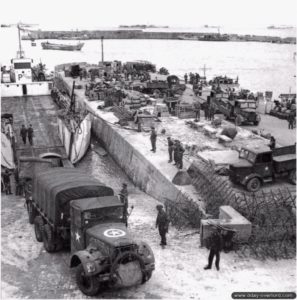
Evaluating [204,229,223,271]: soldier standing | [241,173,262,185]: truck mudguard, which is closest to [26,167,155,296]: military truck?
[204,229,223,271]: soldier standing

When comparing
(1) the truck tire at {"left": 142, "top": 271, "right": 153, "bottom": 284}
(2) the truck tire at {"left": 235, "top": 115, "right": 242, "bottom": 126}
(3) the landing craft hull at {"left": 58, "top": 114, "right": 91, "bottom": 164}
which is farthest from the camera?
(2) the truck tire at {"left": 235, "top": 115, "right": 242, "bottom": 126}

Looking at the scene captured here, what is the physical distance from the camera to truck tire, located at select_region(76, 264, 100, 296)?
9203mm

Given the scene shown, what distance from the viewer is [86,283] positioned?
9531mm

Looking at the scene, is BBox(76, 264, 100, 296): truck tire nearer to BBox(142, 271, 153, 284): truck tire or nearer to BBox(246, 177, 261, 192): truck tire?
BBox(142, 271, 153, 284): truck tire

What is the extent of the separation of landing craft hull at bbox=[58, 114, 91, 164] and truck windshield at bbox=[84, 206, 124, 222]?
44.2 ft

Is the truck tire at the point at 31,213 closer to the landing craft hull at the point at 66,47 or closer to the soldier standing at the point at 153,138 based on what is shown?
the soldier standing at the point at 153,138

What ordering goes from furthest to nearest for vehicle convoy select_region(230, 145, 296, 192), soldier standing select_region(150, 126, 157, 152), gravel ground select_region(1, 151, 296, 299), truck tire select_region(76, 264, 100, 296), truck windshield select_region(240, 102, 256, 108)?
truck windshield select_region(240, 102, 256, 108), soldier standing select_region(150, 126, 157, 152), vehicle convoy select_region(230, 145, 296, 192), gravel ground select_region(1, 151, 296, 299), truck tire select_region(76, 264, 100, 296)

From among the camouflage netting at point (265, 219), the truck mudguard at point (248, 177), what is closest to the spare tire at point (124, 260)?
the camouflage netting at point (265, 219)

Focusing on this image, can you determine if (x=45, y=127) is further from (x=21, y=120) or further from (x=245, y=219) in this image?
(x=245, y=219)

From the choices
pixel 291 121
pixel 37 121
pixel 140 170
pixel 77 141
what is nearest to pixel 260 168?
pixel 140 170

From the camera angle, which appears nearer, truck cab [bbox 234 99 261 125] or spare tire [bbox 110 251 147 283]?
spare tire [bbox 110 251 147 283]

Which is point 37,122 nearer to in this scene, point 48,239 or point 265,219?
point 48,239

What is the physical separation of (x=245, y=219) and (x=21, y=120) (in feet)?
68.9

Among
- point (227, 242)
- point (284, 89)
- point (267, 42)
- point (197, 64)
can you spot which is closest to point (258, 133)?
point (227, 242)
